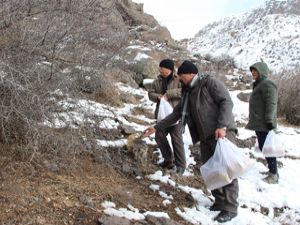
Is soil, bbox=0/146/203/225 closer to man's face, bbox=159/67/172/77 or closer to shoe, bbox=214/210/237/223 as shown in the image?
shoe, bbox=214/210/237/223

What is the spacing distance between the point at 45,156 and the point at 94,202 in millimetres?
917

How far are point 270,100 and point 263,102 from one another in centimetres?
15

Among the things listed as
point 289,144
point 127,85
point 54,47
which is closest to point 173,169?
point 54,47

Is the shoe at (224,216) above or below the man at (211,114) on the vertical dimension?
below

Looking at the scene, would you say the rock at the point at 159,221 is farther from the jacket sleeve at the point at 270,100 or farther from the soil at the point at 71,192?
the jacket sleeve at the point at 270,100

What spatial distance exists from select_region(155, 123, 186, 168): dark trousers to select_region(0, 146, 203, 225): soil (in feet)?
0.92

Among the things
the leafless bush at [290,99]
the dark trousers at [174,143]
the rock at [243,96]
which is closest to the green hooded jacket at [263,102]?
the dark trousers at [174,143]

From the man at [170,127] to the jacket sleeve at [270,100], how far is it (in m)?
1.20

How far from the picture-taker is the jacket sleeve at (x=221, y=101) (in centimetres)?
485

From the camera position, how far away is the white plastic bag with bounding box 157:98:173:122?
608cm

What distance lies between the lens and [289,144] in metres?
8.95

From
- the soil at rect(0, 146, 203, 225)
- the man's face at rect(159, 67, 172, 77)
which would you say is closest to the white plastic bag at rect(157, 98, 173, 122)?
the man's face at rect(159, 67, 172, 77)

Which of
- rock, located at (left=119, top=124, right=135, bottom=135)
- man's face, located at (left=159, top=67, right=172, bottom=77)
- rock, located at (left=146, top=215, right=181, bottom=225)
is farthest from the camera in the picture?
rock, located at (left=119, top=124, right=135, bottom=135)

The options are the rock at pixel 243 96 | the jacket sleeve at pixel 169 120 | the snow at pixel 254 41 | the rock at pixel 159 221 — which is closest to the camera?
the rock at pixel 159 221
